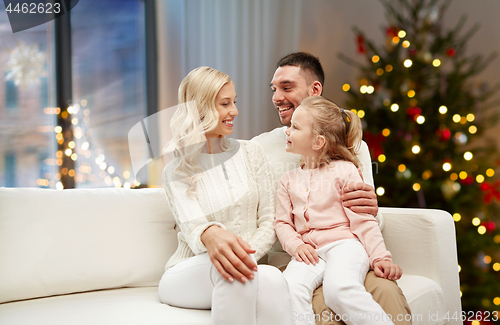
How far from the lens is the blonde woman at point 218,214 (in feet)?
2.94

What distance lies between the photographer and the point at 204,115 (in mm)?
1209

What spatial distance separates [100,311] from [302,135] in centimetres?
78

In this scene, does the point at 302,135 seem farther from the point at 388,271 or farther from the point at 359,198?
the point at 388,271

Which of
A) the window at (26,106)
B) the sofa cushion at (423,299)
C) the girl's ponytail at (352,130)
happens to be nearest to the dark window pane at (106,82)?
the window at (26,106)

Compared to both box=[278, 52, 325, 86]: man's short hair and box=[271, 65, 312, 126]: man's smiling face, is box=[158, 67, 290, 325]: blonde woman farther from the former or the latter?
box=[278, 52, 325, 86]: man's short hair

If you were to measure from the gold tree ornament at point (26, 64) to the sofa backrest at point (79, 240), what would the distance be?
1.91m

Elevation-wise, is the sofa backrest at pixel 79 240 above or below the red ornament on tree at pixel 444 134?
below

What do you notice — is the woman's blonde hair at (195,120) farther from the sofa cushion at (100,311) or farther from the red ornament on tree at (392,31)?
the red ornament on tree at (392,31)

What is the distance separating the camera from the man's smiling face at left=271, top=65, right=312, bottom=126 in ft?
5.55

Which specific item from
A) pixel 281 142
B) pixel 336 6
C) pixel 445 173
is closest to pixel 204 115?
pixel 281 142

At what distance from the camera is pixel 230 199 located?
121 cm

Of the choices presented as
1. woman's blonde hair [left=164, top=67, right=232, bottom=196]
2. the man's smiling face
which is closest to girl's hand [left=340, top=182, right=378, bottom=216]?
woman's blonde hair [left=164, top=67, right=232, bottom=196]

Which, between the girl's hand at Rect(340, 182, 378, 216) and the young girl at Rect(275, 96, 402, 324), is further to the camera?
the girl's hand at Rect(340, 182, 378, 216)

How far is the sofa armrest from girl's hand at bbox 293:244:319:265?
40 centimetres
